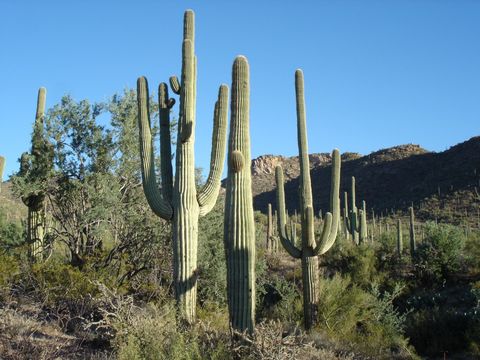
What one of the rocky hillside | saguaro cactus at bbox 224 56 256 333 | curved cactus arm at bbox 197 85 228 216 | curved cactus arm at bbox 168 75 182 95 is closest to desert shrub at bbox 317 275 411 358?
saguaro cactus at bbox 224 56 256 333

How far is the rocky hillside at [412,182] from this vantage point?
128 ft

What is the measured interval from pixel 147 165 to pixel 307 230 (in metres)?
4.06

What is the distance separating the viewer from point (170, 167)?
34.5 feet

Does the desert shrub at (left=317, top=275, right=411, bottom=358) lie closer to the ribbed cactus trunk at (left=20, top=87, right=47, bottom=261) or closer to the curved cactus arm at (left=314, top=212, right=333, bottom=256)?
A: the curved cactus arm at (left=314, top=212, right=333, bottom=256)

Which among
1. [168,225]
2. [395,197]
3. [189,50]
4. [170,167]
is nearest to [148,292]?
[168,225]

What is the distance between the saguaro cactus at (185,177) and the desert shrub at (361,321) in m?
3.78

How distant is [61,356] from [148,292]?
442cm

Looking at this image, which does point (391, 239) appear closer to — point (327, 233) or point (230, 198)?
point (327, 233)

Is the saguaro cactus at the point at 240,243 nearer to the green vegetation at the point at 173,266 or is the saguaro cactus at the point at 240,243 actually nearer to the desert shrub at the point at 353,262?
the green vegetation at the point at 173,266

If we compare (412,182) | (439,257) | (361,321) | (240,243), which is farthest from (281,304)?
(412,182)

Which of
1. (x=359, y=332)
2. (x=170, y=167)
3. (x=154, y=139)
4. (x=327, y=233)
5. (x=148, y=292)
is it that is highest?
(x=154, y=139)

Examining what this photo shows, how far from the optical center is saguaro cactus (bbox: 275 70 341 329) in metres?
12.4

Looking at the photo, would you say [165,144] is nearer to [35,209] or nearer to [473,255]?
[35,209]

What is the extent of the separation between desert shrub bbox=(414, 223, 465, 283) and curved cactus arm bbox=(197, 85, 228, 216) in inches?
417
